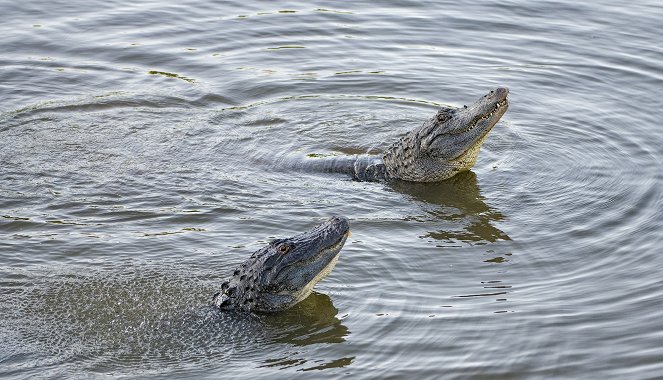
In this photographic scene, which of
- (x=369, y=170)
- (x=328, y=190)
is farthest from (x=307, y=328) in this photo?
(x=369, y=170)

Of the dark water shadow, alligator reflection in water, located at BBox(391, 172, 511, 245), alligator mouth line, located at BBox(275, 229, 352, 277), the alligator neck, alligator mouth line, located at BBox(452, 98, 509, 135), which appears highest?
alligator mouth line, located at BBox(452, 98, 509, 135)

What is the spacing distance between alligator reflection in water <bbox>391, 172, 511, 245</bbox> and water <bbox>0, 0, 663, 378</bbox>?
3 centimetres

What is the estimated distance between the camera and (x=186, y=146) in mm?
11219

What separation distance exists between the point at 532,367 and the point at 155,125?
19.5 ft

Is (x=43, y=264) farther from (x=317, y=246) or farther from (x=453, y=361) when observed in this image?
(x=453, y=361)

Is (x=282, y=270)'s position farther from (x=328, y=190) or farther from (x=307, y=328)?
(x=328, y=190)

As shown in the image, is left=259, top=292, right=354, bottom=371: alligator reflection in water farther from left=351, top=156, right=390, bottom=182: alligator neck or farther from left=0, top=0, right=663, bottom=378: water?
left=351, top=156, right=390, bottom=182: alligator neck

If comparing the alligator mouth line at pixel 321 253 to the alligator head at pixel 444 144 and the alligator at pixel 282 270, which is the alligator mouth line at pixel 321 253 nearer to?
the alligator at pixel 282 270

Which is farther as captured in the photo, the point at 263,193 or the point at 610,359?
the point at 263,193

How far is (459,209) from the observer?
404 inches

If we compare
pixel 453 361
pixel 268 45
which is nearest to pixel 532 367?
pixel 453 361

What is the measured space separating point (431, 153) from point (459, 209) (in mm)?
959

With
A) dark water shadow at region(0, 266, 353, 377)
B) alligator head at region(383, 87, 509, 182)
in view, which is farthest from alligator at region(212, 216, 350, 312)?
alligator head at region(383, 87, 509, 182)

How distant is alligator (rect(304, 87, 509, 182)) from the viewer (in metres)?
10.9
